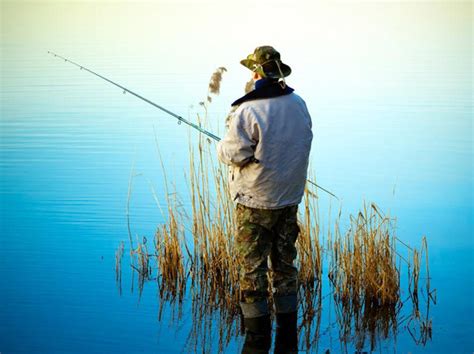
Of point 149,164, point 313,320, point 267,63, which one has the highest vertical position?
point 267,63

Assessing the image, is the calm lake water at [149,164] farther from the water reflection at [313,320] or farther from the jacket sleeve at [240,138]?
the jacket sleeve at [240,138]

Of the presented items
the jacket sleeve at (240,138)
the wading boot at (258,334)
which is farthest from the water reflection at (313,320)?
the jacket sleeve at (240,138)

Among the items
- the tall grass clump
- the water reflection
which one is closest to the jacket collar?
the water reflection

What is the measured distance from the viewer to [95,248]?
670cm

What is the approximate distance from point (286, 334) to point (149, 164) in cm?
526

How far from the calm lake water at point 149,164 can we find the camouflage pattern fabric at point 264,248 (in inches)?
21.0

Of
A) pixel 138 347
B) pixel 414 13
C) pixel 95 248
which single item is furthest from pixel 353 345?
pixel 414 13

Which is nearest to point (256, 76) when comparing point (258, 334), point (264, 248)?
point (264, 248)

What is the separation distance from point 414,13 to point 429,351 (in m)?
24.6

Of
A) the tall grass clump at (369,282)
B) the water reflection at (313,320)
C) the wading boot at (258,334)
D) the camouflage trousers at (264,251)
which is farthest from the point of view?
the tall grass clump at (369,282)

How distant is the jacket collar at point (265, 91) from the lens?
13.6 ft

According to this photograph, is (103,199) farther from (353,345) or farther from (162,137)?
(353,345)

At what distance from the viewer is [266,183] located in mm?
4188

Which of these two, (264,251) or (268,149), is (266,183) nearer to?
(268,149)
